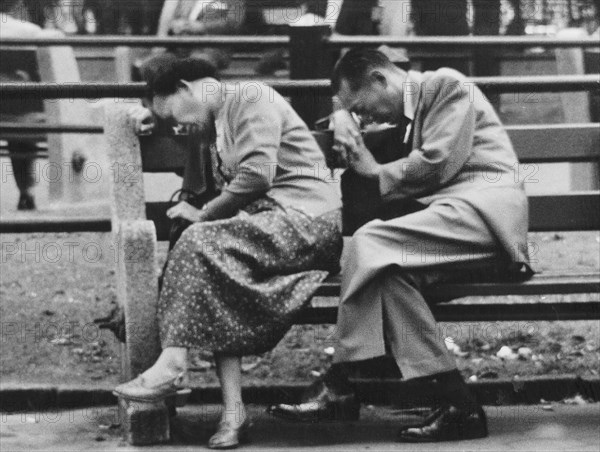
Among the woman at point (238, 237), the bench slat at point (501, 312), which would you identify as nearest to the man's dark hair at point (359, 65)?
the woman at point (238, 237)

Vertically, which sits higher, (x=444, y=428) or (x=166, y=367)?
(x=166, y=367)

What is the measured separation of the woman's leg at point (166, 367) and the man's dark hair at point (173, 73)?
3.39 feet

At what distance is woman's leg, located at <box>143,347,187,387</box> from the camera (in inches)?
191

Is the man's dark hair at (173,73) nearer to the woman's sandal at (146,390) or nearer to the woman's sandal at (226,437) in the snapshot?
the woman's sandal at (146,390)

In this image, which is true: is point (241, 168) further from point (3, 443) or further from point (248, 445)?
point (3, 443)

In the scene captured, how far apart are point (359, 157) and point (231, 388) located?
1054 millimetres

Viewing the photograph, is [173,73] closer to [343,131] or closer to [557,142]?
[343,131]

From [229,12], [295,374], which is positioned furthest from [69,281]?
[229,12]

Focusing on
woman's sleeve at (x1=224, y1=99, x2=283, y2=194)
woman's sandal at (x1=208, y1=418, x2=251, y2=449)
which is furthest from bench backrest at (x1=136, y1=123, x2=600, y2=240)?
woman's sandal at (x1=208, y1=418, x2=251, y2=449)

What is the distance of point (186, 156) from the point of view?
558 cm

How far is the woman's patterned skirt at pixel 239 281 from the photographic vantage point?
489cm

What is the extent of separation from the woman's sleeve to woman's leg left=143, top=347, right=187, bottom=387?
0.67 meters

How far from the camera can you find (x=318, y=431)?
209 inches

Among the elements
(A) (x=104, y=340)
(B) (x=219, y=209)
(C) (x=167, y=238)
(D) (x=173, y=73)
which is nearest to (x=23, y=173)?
(A) (x=104, y=340)
